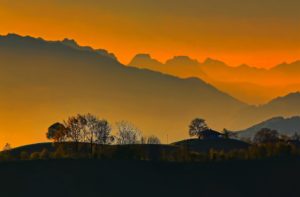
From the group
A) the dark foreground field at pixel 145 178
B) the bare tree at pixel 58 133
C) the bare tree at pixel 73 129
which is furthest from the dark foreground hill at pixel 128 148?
the dark foreground field at pixel 145 178

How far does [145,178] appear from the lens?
4331 inches

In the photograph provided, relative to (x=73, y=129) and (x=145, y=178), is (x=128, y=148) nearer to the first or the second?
(x=145, y=178)

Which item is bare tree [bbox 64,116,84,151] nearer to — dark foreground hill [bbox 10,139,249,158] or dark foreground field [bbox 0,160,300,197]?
dark foreground hill [bbox 10,139,249,158]

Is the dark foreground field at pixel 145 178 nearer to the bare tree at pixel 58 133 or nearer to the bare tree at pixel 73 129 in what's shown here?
the bare tree at pixel 58 133

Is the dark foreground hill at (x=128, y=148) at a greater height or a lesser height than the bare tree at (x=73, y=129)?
lesser

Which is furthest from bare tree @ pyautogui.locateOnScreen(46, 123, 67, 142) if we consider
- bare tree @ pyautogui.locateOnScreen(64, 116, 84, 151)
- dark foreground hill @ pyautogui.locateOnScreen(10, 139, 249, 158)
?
dark foreground hill @ pyautogui.locateOnScreen(10, 139, 249, 158)

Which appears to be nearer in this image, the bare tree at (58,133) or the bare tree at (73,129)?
the bare tree at (58,133)

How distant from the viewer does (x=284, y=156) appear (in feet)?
399

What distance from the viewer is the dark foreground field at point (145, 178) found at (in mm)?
104750

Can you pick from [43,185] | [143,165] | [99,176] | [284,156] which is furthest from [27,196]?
[284,156]

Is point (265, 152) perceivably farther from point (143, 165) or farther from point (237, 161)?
point (143, 165)

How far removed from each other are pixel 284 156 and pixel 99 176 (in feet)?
105

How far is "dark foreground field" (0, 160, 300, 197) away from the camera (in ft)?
344

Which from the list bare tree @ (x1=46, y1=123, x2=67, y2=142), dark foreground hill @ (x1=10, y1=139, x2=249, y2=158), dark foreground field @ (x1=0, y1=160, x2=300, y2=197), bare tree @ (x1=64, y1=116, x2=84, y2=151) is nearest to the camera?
dark foreground field @ (x1=0, y1=160, x2=300, y2=197)
